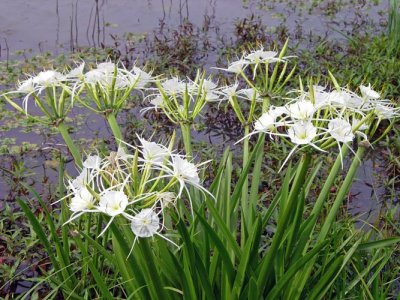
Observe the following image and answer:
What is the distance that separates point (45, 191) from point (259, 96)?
68.1 inches

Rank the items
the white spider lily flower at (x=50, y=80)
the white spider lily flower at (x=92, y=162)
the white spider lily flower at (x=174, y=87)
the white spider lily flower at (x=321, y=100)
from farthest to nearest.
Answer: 1. the white spider lily flower at (x=174, y=87)
2. the white spider lily flower at (x=50, y=80)
3. the white spider lily flower at (x=321, y=100)
4. the white spider lily flower at (x=92, y=162)

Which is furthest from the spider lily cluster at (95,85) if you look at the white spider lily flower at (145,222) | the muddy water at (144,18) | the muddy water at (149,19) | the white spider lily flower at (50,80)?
the muddy water at (144,18)

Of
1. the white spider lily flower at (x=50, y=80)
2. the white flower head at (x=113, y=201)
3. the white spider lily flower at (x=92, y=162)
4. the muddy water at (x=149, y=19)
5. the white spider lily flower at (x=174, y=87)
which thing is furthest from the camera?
the muddy water at (x=149, y=19)

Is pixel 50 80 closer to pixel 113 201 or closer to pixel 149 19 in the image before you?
pixel 113 201

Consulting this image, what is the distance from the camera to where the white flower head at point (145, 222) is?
129cm

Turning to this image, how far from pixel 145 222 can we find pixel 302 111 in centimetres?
49

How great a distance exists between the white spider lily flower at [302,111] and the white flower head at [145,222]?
1.45 feet

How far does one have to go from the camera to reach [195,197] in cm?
211

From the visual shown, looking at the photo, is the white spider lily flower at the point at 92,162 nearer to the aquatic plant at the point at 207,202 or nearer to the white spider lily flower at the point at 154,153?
the aquatic plant at the point at 207,202

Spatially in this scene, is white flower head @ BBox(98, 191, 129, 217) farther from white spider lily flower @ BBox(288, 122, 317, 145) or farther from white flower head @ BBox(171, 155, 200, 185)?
white spider lily flower @ BBox(288, 122, 317, 145)

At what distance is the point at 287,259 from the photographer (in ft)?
6.27

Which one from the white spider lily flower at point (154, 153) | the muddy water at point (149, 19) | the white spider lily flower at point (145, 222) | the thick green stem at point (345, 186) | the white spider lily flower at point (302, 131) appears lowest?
the muddy water at point (149, 19)

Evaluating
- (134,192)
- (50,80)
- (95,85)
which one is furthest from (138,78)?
(134,192)

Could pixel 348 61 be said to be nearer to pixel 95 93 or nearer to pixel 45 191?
pixel 45 191
